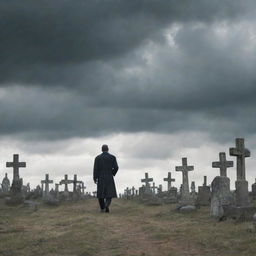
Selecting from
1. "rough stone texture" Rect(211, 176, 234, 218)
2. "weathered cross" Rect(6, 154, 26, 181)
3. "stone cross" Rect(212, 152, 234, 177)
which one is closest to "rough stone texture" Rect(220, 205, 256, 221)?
"rough stone texture" Rect(211, 176, 234, 218)

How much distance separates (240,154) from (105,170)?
5.48m

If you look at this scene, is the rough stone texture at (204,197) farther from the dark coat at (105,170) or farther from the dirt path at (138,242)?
the dirt path at (138,242)

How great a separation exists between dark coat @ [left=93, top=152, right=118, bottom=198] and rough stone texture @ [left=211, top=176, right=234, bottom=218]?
439 centimetres

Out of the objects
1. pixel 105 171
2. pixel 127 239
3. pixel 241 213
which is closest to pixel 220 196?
pixel 241 213

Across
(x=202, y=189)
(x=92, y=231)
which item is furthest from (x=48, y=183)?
(x=92, y=231)

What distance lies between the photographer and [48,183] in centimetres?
5172

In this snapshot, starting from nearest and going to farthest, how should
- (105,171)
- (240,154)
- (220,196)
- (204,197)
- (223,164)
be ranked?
1. (220,196)
2. (240,154)
3. (105,171)
4. (204,197)
5. (223,164)

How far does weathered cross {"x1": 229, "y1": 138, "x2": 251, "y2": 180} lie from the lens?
16781mm

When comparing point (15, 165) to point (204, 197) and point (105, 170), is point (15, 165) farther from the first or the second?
point (105, 170)

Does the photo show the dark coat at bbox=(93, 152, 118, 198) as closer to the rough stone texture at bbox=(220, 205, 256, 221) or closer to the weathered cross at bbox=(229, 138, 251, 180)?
the weathered cross at bbox=(229, 138, 251, 180)

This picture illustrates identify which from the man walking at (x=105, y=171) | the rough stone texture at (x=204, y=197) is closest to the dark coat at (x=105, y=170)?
the man walking at (x=105, y=171)

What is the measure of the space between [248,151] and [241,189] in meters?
1.62

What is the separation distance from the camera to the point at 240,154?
1712 cm

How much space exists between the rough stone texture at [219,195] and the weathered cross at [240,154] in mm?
612
